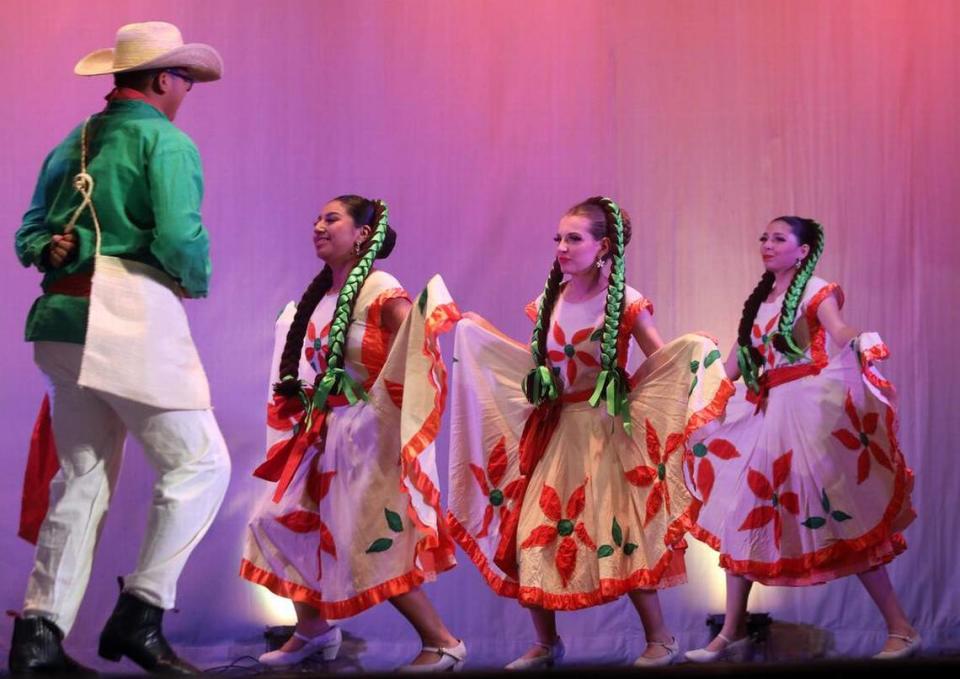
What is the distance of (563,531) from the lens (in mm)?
4246

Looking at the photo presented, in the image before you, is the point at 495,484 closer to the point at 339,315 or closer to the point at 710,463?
the point at 339,315

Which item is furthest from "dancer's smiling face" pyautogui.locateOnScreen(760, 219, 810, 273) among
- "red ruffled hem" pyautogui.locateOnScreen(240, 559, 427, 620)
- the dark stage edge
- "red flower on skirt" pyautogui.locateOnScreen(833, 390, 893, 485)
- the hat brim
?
the dark stage edge

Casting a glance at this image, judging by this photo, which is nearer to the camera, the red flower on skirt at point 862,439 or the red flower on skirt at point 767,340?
the red flower on skirt at point 862,439

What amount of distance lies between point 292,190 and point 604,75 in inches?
59.8

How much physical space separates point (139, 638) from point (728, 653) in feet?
8.05

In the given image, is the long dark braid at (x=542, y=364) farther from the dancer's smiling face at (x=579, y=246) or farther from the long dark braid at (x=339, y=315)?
the long dark braid at (x=339, y=315)

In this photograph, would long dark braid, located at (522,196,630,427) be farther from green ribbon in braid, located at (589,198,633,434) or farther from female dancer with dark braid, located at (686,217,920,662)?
female dancer with dark braid, located at (686,217,920,662)

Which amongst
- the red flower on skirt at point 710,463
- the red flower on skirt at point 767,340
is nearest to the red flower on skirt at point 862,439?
the red flower on skirt at point 767,340

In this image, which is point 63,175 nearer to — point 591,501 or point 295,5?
point 591,501

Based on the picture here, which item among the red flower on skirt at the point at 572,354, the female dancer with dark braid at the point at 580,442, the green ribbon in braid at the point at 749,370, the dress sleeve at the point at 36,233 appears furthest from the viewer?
the green ribbon in braid at the point at 749,370

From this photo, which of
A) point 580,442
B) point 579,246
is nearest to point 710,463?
point 580,442

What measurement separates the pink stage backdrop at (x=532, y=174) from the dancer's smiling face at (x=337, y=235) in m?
0.89

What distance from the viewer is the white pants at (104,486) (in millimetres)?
2992

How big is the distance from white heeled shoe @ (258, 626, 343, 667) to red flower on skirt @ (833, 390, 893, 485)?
2.04 m
